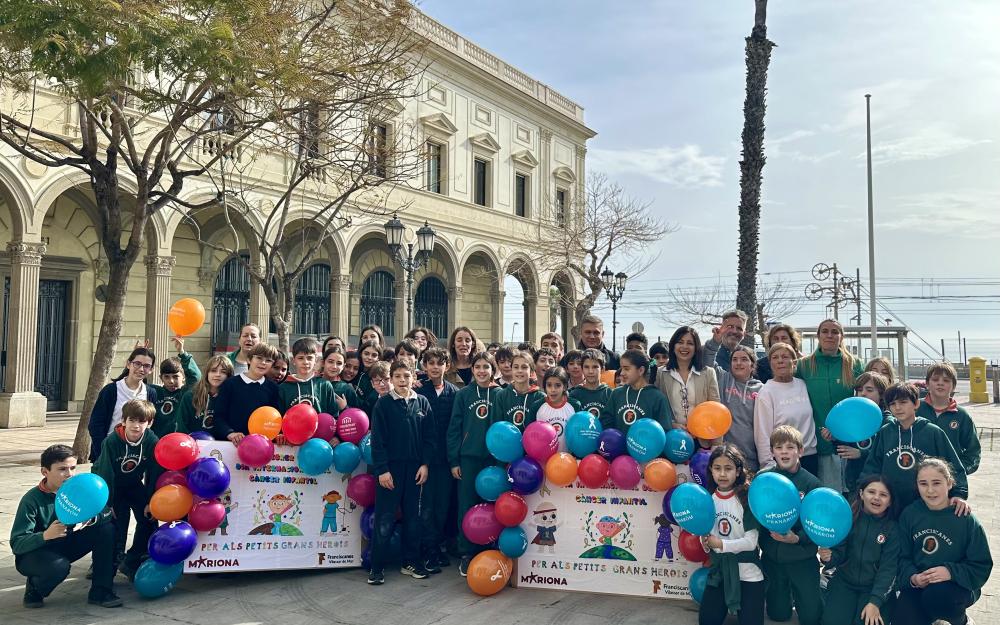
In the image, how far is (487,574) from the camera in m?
5.38

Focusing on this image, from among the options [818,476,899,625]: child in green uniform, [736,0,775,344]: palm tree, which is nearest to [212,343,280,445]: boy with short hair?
[818,476,899,625]: child in green uniform

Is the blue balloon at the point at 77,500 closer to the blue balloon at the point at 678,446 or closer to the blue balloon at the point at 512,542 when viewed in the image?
the blue balloon at the point at 512,542

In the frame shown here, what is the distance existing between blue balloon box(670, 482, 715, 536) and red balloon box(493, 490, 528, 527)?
1.25 meters

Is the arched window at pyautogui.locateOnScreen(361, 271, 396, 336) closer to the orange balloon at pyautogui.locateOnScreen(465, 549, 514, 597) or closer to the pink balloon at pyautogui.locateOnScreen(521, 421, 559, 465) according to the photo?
the pink balloon at pyautogui.locateOnScreen(521, 421, 559, 465)

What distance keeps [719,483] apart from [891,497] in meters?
1.06

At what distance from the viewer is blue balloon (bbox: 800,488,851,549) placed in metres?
4.50

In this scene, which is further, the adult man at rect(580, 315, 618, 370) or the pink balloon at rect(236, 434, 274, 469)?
the adult man at rect(580, 315, 618, 370)

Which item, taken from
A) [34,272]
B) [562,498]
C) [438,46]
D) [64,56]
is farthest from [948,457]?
[438,46]

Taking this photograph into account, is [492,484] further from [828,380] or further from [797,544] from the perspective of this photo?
[828,380]

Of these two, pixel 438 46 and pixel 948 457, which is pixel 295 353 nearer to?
pixel 948 457

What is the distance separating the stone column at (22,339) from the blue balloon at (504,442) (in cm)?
1234

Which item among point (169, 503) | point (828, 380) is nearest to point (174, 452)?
point (169, 503)

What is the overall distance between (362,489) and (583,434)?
1.89 meters

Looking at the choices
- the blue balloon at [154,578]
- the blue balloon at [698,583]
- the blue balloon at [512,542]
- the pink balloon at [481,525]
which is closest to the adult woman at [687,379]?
the blue balloon at [698,583]
